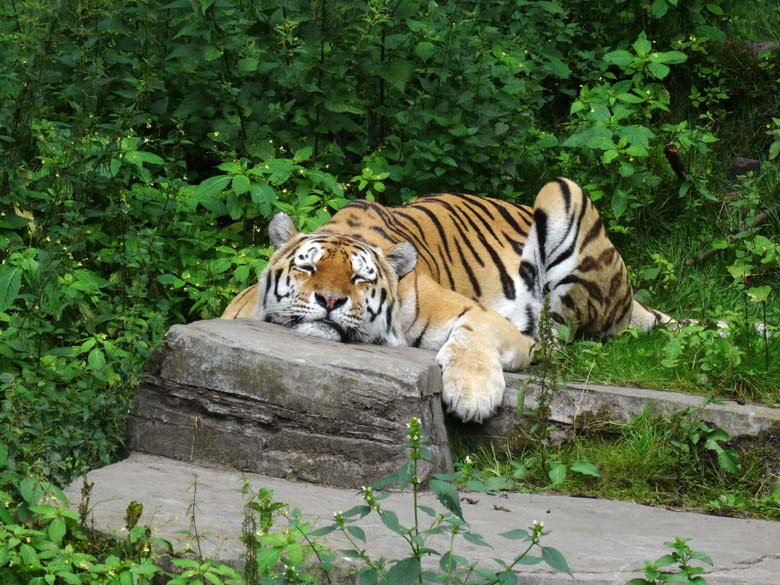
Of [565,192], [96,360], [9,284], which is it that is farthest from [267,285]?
[565,192]

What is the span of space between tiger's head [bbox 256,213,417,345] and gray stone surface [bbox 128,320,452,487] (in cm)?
49

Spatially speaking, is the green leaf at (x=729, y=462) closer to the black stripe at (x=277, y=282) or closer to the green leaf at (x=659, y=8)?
the black stripe at (x=277, y=282)

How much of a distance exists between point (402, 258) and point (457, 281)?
840 millimetres

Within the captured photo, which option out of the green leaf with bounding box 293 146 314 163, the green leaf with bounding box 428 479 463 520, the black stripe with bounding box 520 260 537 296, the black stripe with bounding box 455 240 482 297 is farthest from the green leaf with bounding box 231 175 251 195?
the green leaf with bounding box 428 479 463 520

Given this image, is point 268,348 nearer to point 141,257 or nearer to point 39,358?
point 39,358

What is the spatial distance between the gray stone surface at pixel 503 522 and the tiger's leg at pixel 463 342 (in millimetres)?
498

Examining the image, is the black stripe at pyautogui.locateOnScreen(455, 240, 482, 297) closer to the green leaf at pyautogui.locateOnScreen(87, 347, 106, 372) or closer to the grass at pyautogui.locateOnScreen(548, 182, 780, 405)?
the grass at pyautogui.locateOnScreen(548, 182, 780, 405)

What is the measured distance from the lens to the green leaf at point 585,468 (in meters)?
4.73

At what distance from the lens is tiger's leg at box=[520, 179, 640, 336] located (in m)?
6.34

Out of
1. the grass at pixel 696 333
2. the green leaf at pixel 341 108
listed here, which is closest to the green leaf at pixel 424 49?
the green leaf at pixel 341 108

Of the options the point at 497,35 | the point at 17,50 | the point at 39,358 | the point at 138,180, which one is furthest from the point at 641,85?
the point at 39,358

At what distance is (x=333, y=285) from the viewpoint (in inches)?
201

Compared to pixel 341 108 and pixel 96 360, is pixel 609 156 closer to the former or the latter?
pixel 341 108

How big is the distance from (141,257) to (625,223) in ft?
10.7
